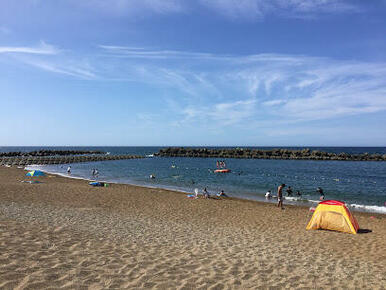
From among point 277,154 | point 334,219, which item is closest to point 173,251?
point 334,219

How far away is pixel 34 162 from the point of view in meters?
56.1

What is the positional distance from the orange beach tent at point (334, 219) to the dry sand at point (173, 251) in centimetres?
47

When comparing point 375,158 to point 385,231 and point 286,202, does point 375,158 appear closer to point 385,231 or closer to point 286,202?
point 286,202

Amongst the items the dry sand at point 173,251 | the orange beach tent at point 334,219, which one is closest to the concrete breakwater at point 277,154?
the dry sand at point 173,251

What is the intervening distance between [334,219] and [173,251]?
8192 millimetres

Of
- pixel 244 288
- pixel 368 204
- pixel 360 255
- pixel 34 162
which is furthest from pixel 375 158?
pixel 34 162

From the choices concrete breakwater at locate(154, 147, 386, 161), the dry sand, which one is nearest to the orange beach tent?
the dry sand

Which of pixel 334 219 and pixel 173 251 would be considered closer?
pixel 173 251

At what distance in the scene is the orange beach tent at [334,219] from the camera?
1183 cm

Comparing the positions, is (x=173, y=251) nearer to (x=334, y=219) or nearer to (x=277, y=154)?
(x=334, y=219)

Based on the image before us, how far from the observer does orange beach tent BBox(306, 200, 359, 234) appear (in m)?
11.8

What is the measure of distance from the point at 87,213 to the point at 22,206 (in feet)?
11.1

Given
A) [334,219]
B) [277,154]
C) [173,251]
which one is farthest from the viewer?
[277,154]

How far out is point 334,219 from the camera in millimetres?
12047
